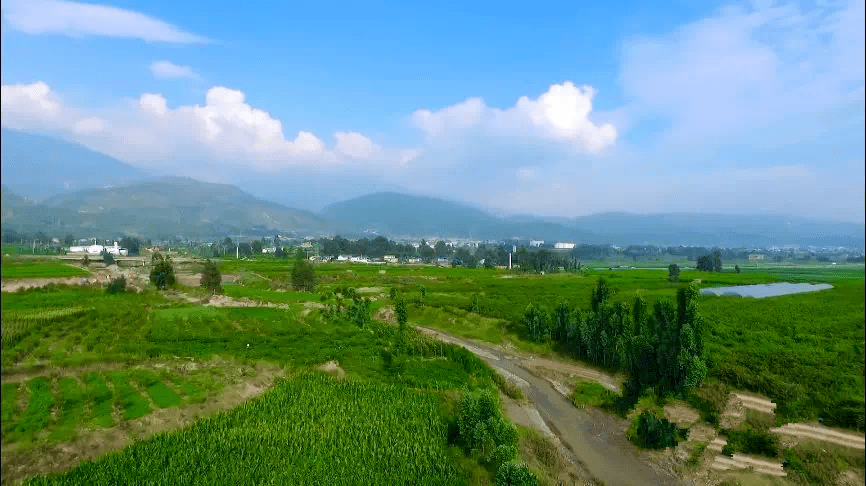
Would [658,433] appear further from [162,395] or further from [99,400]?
[99,400]

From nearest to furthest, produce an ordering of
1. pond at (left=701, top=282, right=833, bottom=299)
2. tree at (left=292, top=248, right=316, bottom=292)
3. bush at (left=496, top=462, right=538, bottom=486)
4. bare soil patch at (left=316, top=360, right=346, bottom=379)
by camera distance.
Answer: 1. bush at (left=496, top=462, right=538, bottom=486)
2. bare soil patch at (left=316, top=360, right=346, bottom=379)
3. pond at (left=701, top=282, right=833, bottom=299)
4. tree at (left=292, top=248, right=316, bottom=292)

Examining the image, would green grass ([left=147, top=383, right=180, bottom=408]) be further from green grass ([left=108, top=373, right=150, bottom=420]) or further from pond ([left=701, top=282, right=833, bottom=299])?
pond ([left=701, top=282, right=833, bottom=299])

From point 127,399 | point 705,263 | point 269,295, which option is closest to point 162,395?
point 127,399

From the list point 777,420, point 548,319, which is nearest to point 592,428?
point 777,420

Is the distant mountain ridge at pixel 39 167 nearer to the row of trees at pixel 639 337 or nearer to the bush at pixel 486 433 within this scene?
the bush at pixel 486 433

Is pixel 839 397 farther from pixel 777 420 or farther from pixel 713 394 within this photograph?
pixel 713 394

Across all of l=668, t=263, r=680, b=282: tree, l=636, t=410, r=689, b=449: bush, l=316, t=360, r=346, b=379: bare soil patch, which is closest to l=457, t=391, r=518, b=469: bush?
l=636, t=410, r=689, b=449: bush

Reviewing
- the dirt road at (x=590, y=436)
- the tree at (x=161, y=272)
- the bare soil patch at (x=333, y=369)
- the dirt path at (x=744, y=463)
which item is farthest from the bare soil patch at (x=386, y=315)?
the dirt path at (x=744, y=463)
